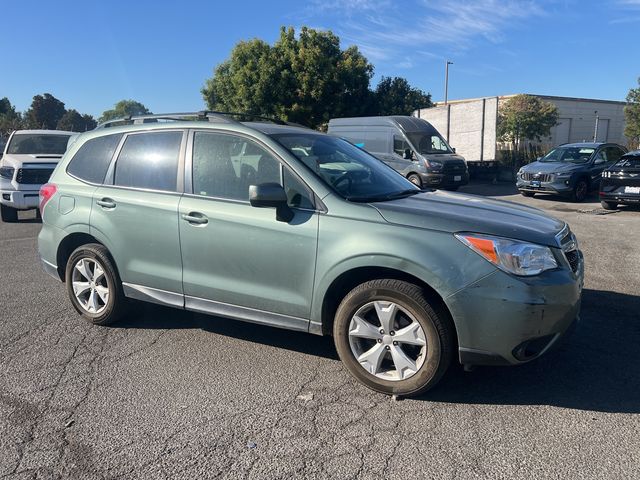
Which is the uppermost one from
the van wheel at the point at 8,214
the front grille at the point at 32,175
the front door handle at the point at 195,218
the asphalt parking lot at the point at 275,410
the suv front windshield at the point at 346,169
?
the suv front windshield at the point at 346,169

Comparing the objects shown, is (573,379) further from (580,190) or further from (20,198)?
(580,190)

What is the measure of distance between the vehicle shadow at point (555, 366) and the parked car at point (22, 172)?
7.32 m

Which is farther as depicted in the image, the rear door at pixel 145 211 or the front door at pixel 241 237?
the rear door at pixel 145 211

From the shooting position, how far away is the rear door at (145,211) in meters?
4.22

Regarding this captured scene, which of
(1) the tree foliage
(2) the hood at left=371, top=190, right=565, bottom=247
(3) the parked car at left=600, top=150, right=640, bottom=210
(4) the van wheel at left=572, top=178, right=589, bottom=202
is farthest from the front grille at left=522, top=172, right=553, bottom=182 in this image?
(1) the tree foliage

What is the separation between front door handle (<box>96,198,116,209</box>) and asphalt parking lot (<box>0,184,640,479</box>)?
1.04 m

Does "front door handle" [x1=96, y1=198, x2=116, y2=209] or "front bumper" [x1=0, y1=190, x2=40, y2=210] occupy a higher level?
"front door handle" [x1=96, y1=198, x2=116, y2=209]

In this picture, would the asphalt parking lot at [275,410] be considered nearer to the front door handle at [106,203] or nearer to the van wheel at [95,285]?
the van wheel at [95,285]

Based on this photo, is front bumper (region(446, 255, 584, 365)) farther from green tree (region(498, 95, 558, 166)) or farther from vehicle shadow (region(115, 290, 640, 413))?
green tree (region(498, 95, 558, 166))

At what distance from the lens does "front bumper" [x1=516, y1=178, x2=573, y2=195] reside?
48.0 feet

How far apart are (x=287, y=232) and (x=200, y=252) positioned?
787 mm

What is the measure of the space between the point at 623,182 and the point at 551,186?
2.87 meters

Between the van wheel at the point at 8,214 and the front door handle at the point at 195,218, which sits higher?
the front door handle at the point at 195,218

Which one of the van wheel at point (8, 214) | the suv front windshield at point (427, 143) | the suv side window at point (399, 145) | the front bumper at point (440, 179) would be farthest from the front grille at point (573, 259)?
the suv side window at point (399, 145)
